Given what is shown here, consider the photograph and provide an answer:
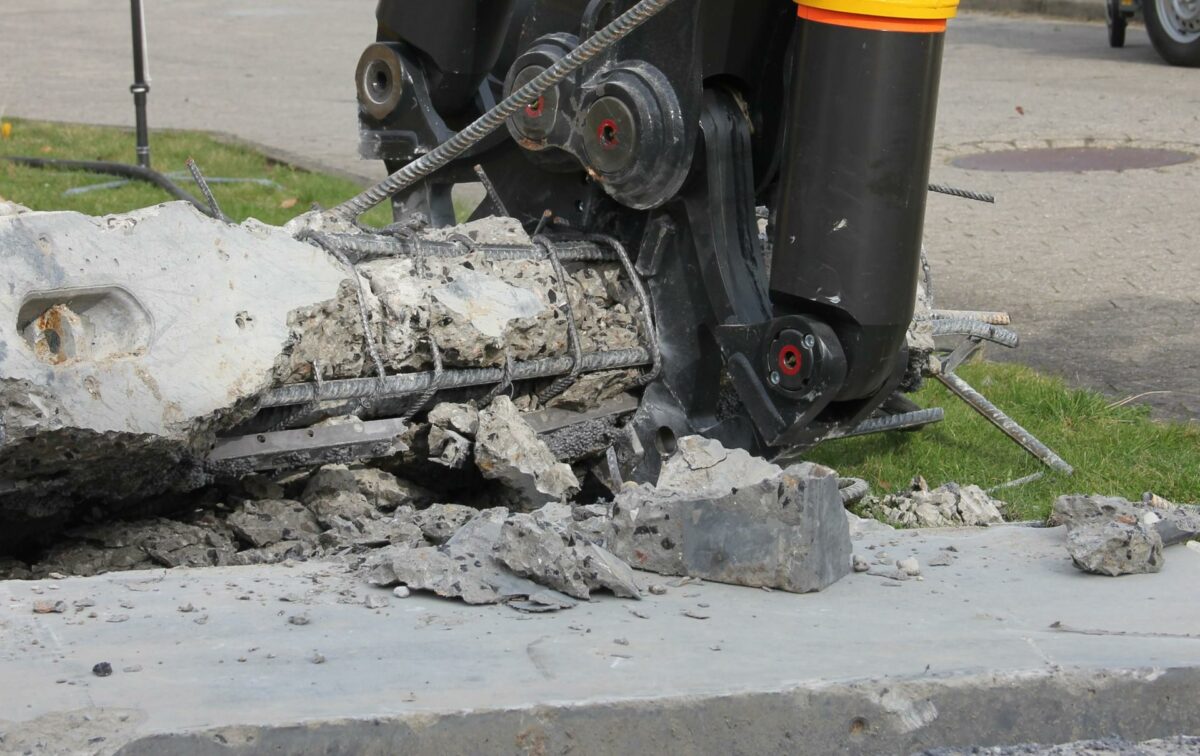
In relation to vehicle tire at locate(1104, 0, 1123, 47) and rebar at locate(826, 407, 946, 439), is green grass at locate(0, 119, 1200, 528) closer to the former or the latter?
rebar at locate(826, 407, 946, 439)

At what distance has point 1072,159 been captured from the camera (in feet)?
30.2

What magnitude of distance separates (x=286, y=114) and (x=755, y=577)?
8.71m

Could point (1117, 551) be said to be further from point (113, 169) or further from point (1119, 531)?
point (113, 169)

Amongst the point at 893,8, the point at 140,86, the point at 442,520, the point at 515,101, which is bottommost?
the point at 442,520

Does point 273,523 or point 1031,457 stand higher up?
point 273,523

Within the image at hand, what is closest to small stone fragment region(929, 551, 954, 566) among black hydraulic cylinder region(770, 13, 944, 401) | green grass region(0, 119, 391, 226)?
black hydraulic cylinder region(770, 13, 944, 401)

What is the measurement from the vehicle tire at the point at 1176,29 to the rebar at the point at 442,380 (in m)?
9.45

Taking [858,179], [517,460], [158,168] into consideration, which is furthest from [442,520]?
[158,168]

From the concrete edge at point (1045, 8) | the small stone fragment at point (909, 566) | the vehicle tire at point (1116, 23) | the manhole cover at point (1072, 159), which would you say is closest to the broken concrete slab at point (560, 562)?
the small stone fragment at point (909, 566)

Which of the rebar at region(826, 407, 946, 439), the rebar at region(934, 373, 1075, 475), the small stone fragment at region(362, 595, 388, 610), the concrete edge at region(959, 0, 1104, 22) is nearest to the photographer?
the small stone fragment at region(362, 595, 388, 610)

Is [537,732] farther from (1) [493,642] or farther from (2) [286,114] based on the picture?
(2) [286,114]

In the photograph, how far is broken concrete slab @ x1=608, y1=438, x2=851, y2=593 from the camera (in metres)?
2.91

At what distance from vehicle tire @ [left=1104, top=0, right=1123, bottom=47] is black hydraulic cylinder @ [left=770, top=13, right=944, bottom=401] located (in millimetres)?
10470

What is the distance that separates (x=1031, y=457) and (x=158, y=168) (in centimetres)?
577
